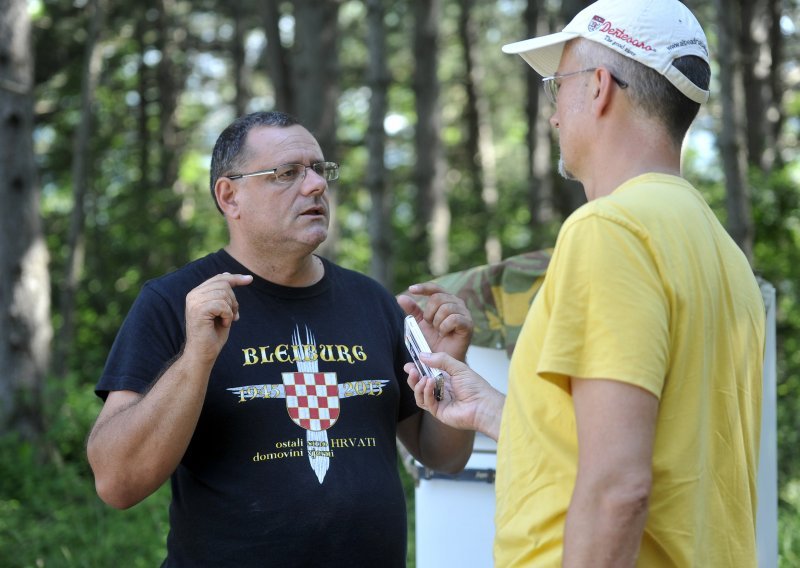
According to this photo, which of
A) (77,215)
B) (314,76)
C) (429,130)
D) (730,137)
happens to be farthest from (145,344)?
(429,130)

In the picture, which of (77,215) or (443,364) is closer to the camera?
(443,364)

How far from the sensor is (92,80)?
36.2 feet

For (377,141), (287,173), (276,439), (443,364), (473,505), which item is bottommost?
(473,505)

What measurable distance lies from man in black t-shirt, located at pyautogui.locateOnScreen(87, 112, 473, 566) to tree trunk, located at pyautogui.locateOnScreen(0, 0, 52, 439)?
553cm

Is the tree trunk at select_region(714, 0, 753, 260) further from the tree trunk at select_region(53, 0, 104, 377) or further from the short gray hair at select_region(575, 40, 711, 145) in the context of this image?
the tree trunk at select_region(53, 0, 104, 377)

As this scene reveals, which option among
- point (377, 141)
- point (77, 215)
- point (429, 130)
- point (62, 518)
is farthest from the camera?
point (429, 130)

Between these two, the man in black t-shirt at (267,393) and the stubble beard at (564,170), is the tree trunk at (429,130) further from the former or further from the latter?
the stubble beard at (564,170)

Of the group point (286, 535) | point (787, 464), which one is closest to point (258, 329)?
point (286, 535)

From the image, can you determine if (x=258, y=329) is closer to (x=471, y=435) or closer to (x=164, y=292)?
(x=164, y=292)

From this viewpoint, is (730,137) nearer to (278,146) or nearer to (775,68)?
(278,146)

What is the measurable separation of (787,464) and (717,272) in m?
6.83

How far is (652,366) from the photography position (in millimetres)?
1850

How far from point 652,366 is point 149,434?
59.3 inches

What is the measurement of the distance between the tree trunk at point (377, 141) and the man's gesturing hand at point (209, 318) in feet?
21.0
